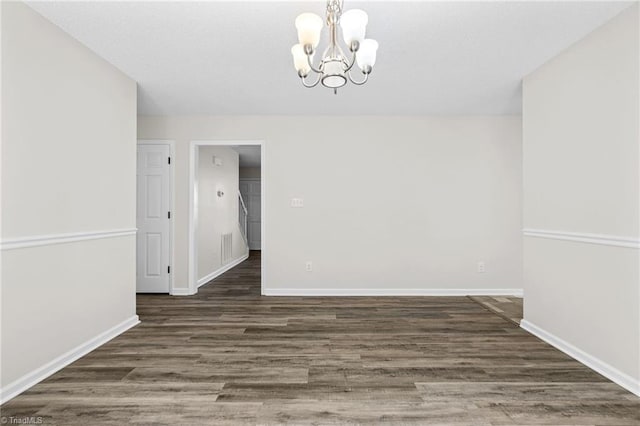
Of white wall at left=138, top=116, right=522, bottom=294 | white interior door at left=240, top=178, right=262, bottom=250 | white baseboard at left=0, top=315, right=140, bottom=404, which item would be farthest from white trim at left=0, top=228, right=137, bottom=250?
white interior door at left=240, top=178, right=262, bottom=250

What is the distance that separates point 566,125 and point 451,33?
3.95 feet

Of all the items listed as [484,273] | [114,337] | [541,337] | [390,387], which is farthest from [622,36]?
[114,337]

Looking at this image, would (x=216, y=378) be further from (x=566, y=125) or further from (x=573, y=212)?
(x=566, y=125)

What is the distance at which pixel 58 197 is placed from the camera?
2385mm

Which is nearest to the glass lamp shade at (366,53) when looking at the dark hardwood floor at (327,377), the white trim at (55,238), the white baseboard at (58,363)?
the dark hardwood floor at (327,377)

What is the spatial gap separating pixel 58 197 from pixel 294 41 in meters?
2.09

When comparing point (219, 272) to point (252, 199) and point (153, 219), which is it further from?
point (252, 199)

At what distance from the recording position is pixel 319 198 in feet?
14.5

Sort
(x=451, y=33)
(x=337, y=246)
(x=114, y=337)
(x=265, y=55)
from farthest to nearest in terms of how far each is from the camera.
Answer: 1. (x=337, y=246)
2. (x=114, y=337)
3. (x=265, y=55)
4. (x=451, y=33)

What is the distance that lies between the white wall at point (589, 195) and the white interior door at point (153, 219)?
4.26m

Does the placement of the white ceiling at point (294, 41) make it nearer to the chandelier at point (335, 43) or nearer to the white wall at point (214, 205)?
the chandelier at point (335, 43)

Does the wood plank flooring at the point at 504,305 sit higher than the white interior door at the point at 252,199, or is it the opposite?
the white interior door at the point at 252,199

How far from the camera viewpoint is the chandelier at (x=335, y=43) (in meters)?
1.73

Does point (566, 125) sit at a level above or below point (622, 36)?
below
